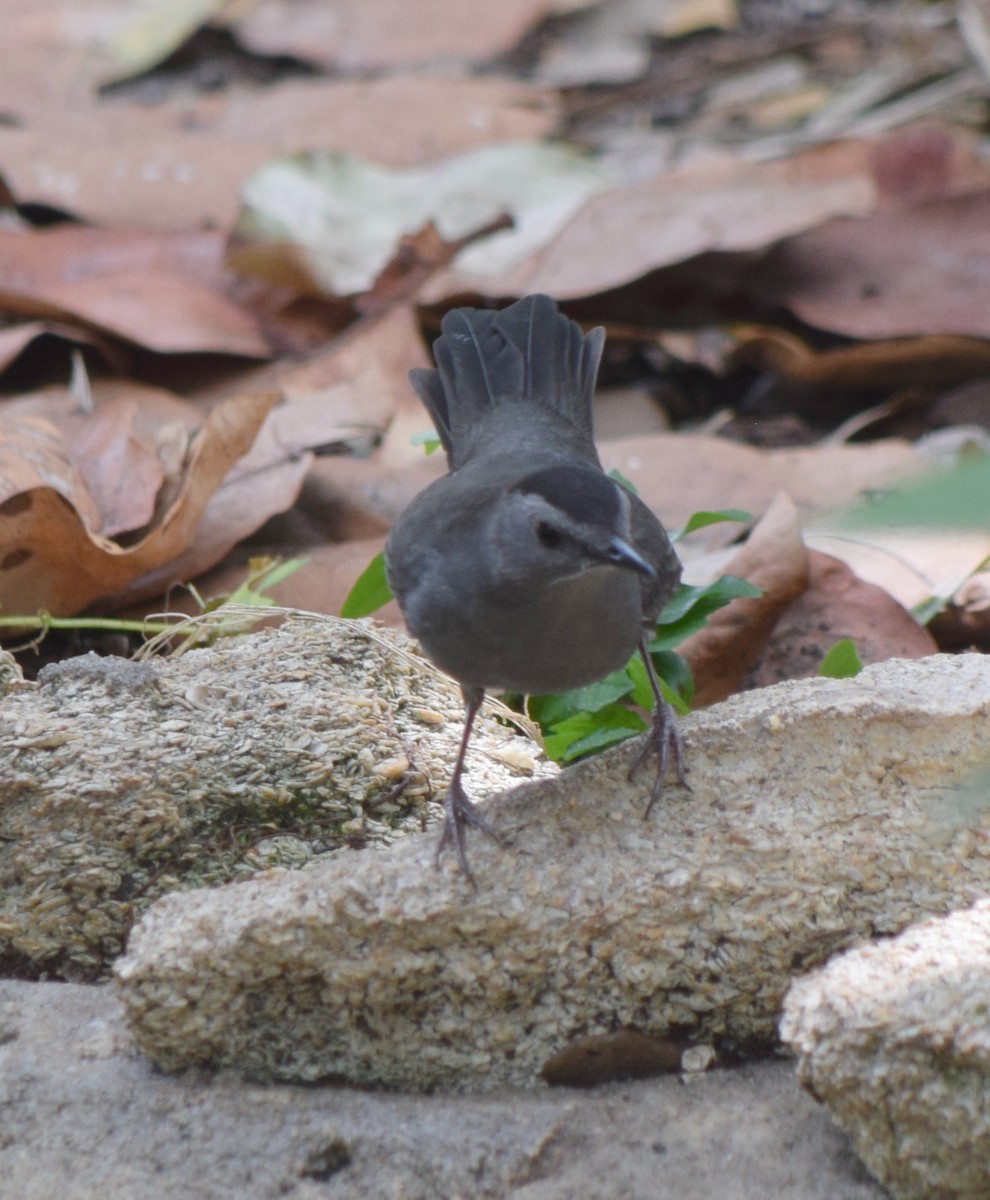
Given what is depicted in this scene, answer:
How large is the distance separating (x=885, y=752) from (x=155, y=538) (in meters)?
2.10

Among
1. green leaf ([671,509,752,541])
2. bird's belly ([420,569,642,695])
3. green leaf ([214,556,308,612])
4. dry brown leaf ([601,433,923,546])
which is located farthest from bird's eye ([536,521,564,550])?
dry brown leaf ([601,433,923,546])

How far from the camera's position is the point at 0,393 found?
549 centimetres

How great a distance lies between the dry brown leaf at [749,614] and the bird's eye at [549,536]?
1.13 m

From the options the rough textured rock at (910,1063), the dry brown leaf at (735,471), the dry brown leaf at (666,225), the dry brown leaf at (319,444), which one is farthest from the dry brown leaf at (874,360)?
the rough textured rock at (910,1063)

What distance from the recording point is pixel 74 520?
12.5ft

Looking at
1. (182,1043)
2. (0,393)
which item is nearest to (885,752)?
(182,1043)

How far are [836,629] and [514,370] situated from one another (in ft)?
3.65

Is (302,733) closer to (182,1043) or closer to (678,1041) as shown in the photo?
(182,1043)

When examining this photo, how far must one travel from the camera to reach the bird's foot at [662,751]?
2822mm

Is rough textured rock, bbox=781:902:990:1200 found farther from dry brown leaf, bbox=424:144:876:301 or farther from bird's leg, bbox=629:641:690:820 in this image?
dry brown leaf, bbox=424:144:876:301

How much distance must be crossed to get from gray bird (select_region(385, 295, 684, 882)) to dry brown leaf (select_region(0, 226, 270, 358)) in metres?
2.46

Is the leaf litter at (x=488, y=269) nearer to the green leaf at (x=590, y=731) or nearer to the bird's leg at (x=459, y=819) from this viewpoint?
the green leaf at (x=590, y=731)

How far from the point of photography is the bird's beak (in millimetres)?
2668

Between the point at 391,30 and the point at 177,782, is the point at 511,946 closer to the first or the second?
the point at 177,782
